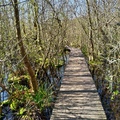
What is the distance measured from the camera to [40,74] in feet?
24.8

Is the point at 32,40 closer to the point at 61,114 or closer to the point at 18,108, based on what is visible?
the point at 18,108

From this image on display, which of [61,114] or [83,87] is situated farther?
[83,87]

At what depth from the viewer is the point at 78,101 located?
15.6 feet

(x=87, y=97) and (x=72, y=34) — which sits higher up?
(x=72, y=34)

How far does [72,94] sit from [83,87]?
59 centimetres

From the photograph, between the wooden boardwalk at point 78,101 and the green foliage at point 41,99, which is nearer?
the wooden boardwalk at point 78,101

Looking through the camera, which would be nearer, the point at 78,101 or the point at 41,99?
the point at 78,101

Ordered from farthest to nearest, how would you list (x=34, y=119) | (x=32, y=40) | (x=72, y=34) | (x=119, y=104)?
(x=72, y=34) → (x=32, y=40) → (x=119, y=104) → (x=34, y=119)

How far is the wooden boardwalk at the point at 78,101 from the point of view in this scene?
4.05 metres

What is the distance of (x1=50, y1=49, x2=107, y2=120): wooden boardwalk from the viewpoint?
405cm

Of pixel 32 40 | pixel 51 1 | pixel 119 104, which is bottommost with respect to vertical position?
pixel 119 104

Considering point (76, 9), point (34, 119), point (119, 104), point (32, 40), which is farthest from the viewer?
point (76, 9)

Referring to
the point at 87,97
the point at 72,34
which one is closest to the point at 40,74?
the point at 87,97

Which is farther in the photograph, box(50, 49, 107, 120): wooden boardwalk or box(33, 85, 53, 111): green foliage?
box(33, 85, 53, 111): green foliage
